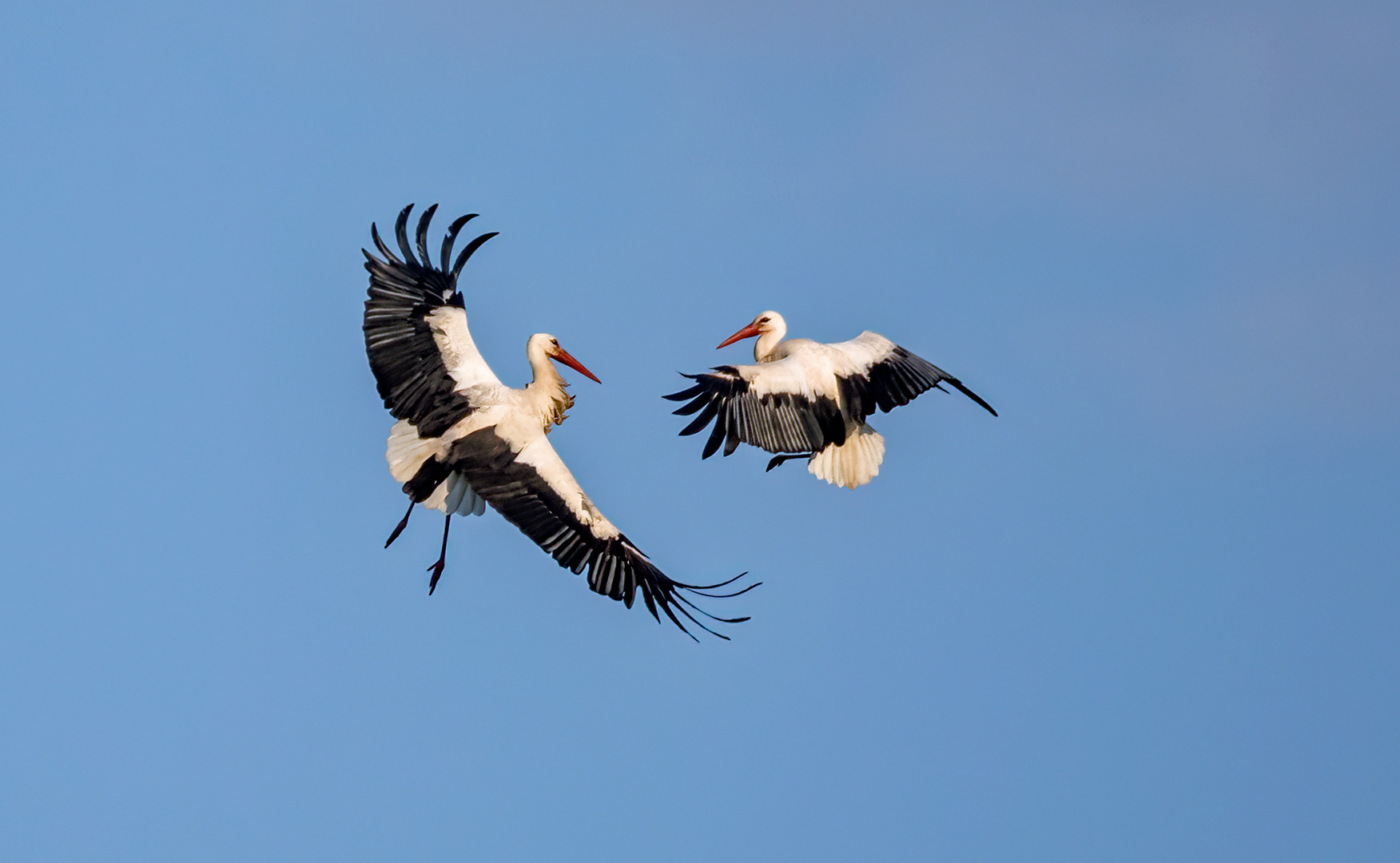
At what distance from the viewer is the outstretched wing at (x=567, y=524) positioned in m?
14.1

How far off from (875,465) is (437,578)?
294 cm

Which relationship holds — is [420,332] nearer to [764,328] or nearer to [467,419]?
[467,419]

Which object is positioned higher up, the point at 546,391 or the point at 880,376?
the point at 880,376

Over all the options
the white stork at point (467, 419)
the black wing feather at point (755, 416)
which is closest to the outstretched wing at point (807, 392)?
the black wing feather at point (755, 416)

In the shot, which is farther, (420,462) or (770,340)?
(770,340)

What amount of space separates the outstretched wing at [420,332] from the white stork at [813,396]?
4.71 feet

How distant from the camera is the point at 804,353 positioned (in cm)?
1490

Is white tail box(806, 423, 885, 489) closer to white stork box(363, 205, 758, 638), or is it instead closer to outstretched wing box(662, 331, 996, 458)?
outstretched wing box(662, 331, 996, 458)

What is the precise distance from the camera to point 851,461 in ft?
51.6

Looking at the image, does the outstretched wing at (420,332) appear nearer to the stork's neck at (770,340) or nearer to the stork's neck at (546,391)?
the stork's neck at (546,391)

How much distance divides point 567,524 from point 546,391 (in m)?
→ 1.08

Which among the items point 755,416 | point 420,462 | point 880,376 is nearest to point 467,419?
point 420,462

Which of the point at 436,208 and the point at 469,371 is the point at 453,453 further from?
the point at 436,208

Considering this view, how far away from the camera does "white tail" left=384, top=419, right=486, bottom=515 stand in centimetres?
1449
